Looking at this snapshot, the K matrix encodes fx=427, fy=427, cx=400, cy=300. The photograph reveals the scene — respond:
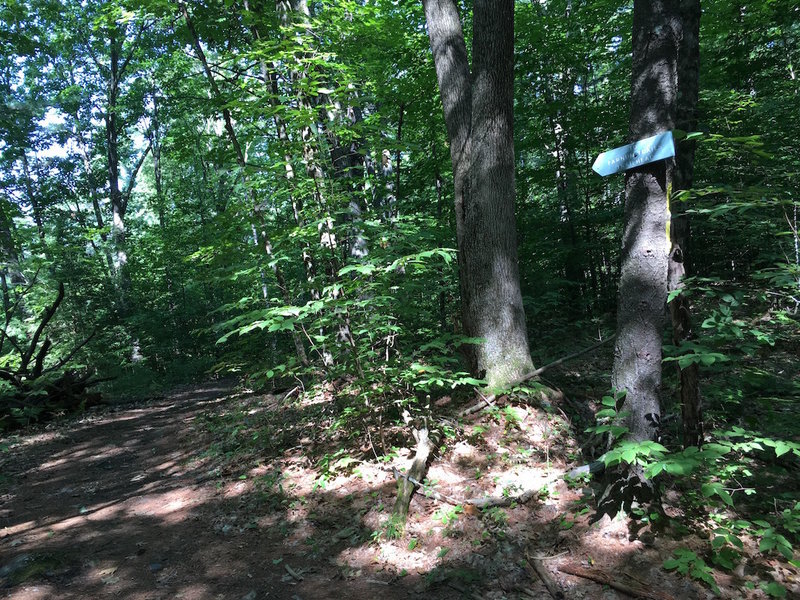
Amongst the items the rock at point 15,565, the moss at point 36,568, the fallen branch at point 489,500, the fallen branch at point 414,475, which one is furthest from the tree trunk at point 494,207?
the rock at point 15,565

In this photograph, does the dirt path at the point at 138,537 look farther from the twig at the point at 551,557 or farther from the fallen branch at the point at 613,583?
the fallen branch at the point at 613,583

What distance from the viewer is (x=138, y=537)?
3768mm

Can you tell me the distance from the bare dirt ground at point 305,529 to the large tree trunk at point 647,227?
2.61 ft

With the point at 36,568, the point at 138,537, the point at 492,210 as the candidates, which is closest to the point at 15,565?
the point at 36,568

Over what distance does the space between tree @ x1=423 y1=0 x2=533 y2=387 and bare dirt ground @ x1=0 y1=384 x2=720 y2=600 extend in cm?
72

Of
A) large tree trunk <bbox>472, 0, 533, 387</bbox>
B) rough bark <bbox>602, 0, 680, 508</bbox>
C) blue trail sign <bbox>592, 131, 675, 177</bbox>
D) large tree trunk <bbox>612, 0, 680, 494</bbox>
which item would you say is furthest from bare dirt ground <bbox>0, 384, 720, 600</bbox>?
blue trail sign <bbox>592, 131, 675, 177</bbox>

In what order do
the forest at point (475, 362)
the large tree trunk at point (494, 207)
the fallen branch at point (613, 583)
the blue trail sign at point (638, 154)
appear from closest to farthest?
1. the fallen branch at point (613, 583)
2. the blue trail sign at point (638, 154)
3. the forest at point (475, 362)
4. the large tree trunk at point (494, 207)

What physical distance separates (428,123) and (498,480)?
674cm

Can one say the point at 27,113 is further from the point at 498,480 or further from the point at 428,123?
the point at 498,480

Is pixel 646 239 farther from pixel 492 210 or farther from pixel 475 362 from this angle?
pixel 475 362

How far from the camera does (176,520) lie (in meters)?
4.03

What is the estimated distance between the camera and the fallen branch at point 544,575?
2.52 meters

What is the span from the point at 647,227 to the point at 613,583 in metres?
2.21

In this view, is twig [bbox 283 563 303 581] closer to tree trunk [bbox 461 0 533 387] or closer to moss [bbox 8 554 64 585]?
moss [bbox 8 554 64 585]
